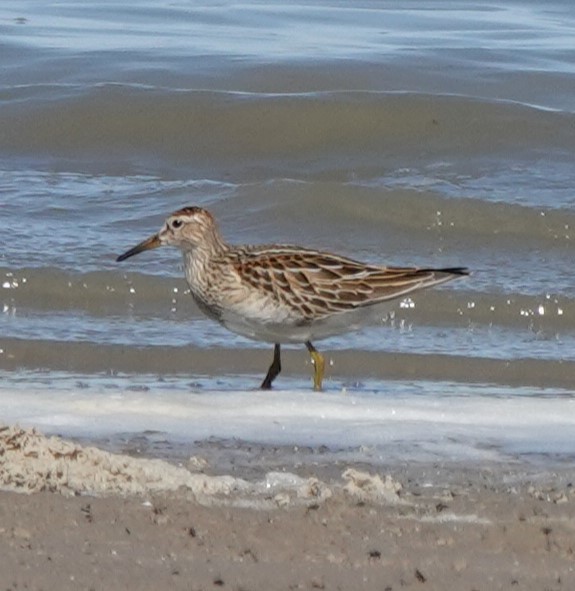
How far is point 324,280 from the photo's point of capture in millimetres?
7059

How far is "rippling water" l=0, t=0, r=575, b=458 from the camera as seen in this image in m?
7.78

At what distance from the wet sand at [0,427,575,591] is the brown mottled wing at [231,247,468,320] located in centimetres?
194

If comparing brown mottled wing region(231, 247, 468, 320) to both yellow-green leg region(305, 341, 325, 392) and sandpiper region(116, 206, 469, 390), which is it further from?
yellow-green leg region(305, 341, 325, 392)

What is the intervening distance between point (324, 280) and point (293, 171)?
177 inches

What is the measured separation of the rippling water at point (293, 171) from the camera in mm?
7781

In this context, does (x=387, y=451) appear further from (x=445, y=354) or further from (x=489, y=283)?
(x=489, y=283)

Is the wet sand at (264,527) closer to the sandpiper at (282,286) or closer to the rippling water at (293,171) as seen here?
the sandpiper at (282,286)

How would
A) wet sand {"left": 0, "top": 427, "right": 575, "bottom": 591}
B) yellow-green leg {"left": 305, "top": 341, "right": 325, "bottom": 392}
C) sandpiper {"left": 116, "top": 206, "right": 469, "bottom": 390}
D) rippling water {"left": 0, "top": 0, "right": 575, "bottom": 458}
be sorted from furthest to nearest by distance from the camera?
rippling water {"left": 0, "top": 0, "right": 575, "bottom": 458}, yellow-green leg {"left": 305, "top": 341, "right": 325, "bottom": 392}, sandpiper {"left": 116, "top": 206, "right": 469, "bottom": 390}, wet sand {"left": 0, "top": 427, "right": 575, "bottom": 591}

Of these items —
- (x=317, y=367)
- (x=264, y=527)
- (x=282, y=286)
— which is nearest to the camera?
(x=264, y=527)

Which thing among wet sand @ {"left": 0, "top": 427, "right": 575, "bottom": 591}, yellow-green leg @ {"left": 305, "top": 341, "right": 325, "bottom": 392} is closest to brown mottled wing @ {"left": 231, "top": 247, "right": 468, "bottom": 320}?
yellow-green leg @ {"left": 305, "top": 341, "right": 325, "bottom": 392}

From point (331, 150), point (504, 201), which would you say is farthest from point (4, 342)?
point (331, 150)

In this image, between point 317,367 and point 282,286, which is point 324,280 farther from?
point 317,367

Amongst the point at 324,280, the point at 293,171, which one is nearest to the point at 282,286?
the point at 324,280

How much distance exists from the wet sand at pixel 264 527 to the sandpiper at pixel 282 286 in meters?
1.91
